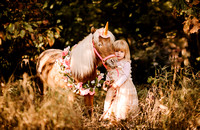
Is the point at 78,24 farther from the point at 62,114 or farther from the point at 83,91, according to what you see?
the point at 62,114

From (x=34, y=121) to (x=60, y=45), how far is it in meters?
4.07

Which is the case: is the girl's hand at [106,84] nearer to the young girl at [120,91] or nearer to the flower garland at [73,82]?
the young girl at [120,91]

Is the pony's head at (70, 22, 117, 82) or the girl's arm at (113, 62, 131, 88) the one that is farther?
the girl's arm at (113, 62, 131, 88)

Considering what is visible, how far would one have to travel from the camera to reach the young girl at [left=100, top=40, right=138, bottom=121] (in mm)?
3059

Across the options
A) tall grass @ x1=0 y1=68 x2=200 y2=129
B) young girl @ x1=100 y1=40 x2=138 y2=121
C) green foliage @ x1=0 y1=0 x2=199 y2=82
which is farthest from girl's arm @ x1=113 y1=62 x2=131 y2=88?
green foliage @ x1=0 y1=0 x2=199 y2=82

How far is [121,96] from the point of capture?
3.10m

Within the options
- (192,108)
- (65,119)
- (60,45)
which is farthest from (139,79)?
(65,119)

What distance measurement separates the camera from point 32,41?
473 centimetres

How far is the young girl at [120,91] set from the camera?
10.0ft

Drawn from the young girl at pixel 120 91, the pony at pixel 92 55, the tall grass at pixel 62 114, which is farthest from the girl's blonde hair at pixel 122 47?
the tall grass at pixel 62 114

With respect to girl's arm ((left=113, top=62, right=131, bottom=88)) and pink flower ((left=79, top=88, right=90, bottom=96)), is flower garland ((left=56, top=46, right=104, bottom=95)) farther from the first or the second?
girl's arm ((left=113, top=62, right=131, bottom=88))

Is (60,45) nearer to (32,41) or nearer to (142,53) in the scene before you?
(32,41)

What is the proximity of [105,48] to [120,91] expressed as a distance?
755mm

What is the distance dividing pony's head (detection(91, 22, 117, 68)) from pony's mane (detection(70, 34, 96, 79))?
0.10 metres
